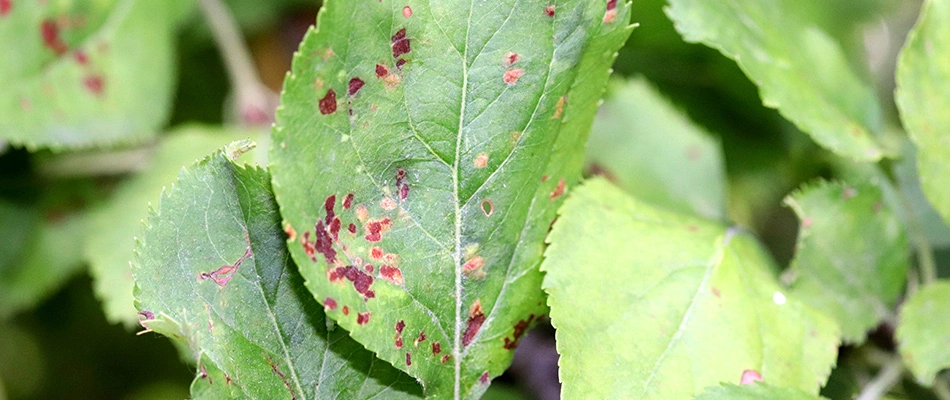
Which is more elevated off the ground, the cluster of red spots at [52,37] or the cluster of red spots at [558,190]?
the cluster of red spots at [52,37]

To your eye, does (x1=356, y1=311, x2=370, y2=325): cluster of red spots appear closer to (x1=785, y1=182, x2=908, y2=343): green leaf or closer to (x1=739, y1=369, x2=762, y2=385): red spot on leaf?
(x1=739, y1=369, x2=762, y2=385): red spot on leaf

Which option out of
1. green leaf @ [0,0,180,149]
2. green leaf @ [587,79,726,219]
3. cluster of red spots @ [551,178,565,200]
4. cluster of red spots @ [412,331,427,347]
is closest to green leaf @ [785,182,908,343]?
green leaf @ [587,79,726,219]

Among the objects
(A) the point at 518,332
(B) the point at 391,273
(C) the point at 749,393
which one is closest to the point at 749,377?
(C) the point at 749,393

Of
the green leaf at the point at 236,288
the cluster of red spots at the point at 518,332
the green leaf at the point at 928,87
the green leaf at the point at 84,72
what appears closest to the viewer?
the green leaf at the point at 236,288

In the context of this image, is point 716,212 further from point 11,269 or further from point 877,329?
point 11,269

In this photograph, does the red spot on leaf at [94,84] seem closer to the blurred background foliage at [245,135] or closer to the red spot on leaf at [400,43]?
the blurred background foliage at [245,135]

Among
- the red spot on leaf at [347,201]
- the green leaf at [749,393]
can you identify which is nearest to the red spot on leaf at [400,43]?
the red spot on leaf at [347,201]

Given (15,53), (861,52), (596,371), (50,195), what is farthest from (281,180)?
(861,52)

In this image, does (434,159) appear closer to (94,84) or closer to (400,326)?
(400,326)
